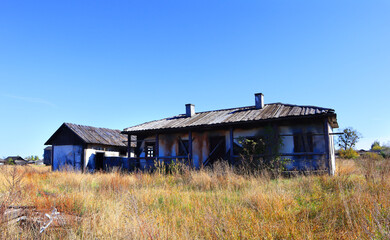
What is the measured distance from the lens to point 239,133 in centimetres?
1440

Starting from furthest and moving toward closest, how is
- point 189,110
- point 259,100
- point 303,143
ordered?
point 189,110
point 259,100
point 303,143

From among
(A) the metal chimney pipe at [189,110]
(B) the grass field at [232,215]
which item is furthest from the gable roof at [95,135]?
(B) the grass field at [232,215]

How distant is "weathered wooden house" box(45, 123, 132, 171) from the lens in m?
19.8

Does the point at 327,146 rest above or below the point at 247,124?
below

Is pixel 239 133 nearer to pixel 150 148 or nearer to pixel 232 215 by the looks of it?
pixel 150 148

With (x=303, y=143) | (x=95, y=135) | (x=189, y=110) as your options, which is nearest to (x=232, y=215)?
(x=303, y=143)

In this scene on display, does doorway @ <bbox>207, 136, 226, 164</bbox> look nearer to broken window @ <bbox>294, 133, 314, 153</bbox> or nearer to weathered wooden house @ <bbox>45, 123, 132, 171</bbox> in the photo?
broken window @ <bbox>294, 133, 314, 153</bbox>

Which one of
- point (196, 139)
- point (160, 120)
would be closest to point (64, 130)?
point (160, 120)

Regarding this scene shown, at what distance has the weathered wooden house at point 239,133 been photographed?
12383mm

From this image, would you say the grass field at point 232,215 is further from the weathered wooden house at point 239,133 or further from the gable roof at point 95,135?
the gable roof at point 95,135

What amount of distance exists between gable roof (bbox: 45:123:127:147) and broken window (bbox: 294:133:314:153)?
520 inches

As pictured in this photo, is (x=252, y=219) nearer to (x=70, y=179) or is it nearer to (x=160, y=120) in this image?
(x=70, y=179)

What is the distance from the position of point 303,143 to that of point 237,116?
3.54 metres

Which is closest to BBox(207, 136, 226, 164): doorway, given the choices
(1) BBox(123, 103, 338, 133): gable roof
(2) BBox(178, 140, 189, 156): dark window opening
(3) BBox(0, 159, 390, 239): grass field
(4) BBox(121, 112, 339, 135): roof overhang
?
(4) BBox(121, 112, 339, 135): roof overhang
